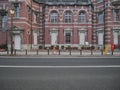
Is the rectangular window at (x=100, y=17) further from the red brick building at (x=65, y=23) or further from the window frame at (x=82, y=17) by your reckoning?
the window frame at (x=82, y=17)

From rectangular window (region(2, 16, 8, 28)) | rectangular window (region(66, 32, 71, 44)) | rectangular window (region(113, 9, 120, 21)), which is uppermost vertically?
rectangular window (region(113, 9, 120, 21))

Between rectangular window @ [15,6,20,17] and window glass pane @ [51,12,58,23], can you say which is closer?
rectangular window @ [15,6,20,17]

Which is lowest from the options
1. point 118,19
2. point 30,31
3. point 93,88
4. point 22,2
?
point 93,88

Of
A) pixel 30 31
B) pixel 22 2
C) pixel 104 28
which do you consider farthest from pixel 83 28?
pixel 22 2

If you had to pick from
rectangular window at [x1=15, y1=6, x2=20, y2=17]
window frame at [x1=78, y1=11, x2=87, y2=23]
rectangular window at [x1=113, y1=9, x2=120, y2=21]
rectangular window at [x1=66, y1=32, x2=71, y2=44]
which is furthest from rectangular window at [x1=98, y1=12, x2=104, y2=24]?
rectangular window at [x1=15, y1=6, x2=20, y2=17]

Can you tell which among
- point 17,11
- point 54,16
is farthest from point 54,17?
point 17,11

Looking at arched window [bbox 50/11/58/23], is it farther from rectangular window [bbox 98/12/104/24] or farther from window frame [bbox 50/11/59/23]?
rectangular window [bbox 98/12/104/24]

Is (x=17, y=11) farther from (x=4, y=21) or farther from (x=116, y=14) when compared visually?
(x=116, y=14)

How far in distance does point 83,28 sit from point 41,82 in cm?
2841

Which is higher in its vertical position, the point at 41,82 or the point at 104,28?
the point at 104,28

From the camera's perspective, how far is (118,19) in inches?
1189

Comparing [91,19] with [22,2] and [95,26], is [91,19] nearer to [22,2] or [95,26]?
[95,26]

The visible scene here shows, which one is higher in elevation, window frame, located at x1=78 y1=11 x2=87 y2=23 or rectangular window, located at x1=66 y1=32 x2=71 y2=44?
window frame, located at x1=78 y1=11 x2=87 y2=23

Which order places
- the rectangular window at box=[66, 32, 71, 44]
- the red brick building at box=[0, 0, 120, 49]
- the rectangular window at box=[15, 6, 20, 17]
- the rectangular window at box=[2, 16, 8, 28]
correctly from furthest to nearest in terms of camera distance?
the rectangular window at box=[66, 32, 71, 44]
the red brick building at box=[0, 0, 120, 49]
the rectangular window at box=[2, 16, 8, 28]
the rectangular window at box=[15, 6, 20, 17]
